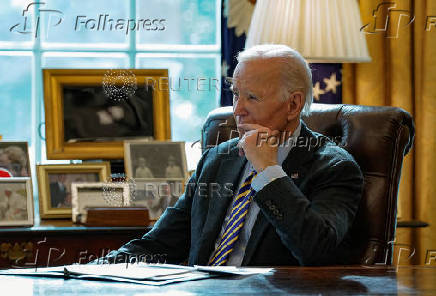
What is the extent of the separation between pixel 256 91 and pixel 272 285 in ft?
2.63

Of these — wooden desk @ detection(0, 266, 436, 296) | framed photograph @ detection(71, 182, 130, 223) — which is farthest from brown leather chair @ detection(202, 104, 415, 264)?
framed photograph @ detection(71, 182, 130, 223)

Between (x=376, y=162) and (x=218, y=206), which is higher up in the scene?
(x=376, y=162)

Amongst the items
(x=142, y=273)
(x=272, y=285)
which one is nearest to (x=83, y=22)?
(x=142, y=273)

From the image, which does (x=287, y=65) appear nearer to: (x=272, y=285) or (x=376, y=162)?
(x=376, y=162)

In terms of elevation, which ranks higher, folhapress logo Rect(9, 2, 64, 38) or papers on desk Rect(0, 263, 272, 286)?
folhapress logo Rect(9, 2, 64, 38)

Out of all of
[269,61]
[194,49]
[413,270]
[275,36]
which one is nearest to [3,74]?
[194,49]

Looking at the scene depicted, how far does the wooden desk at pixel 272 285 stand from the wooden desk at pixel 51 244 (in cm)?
100

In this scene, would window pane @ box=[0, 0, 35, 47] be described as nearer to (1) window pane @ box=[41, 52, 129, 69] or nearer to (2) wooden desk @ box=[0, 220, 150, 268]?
(1) window pane @ box=[41, 52, 129, 69]

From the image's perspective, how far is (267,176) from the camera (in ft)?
5.97

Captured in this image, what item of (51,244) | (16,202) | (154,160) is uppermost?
(154,160)

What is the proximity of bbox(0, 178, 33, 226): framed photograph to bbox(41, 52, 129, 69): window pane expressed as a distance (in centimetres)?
79

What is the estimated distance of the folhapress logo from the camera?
3.22m

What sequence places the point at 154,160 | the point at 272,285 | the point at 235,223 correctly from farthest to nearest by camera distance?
the point at 154,160, the point at 235,223, the point at 272,285

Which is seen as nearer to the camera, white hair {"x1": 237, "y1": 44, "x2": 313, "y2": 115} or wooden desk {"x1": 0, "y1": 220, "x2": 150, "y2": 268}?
white hair {"x1": 237, "y1": 44, "x2": 313, "y2": 115}
